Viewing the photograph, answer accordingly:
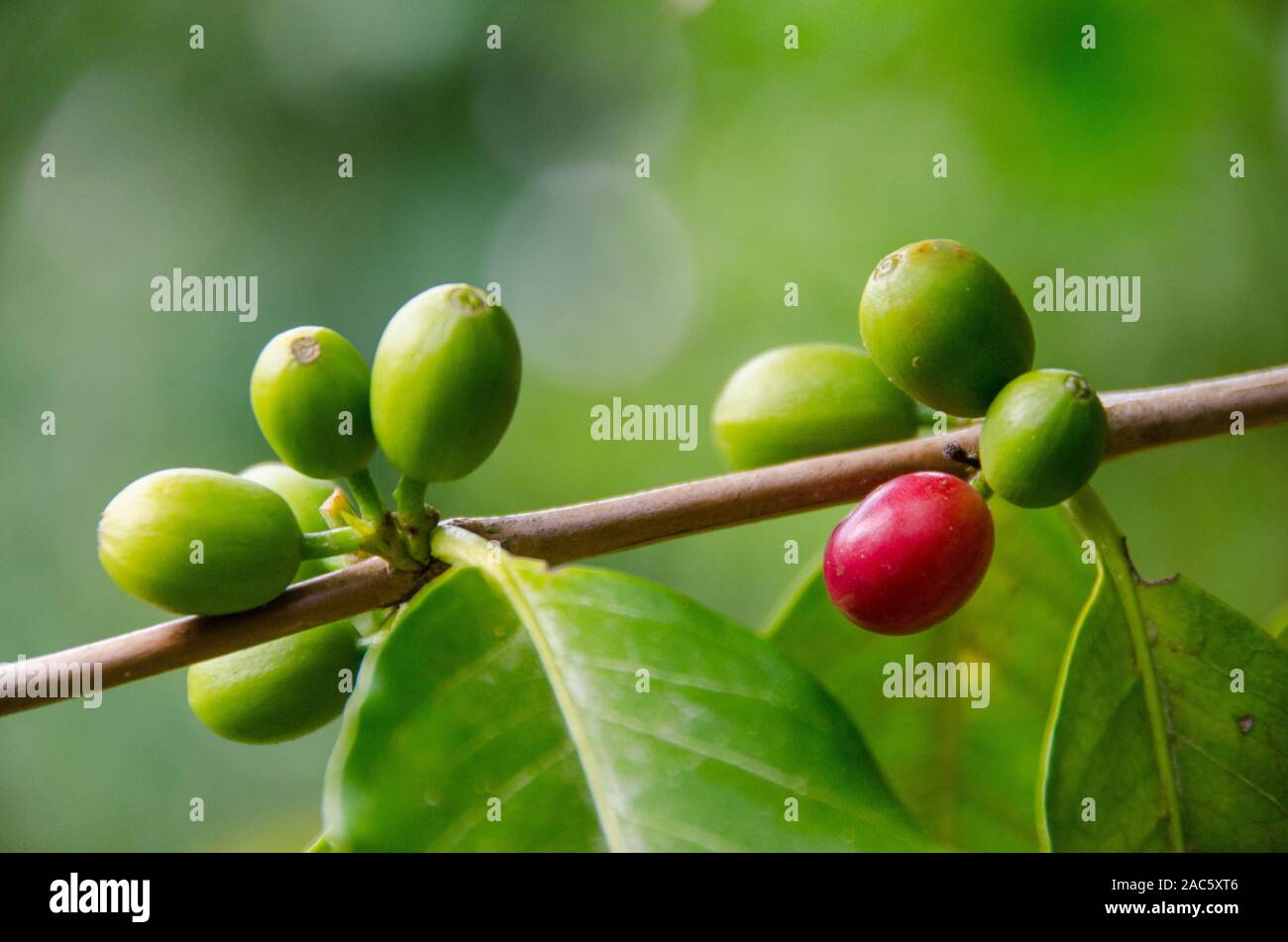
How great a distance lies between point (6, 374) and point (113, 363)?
621mm

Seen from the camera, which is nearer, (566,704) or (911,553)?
(566,704)

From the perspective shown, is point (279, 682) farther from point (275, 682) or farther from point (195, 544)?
point (195, 544)

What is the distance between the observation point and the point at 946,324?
1376 mm

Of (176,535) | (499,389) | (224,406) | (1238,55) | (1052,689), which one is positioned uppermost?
(1238,55)

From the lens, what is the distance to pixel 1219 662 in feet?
4.85

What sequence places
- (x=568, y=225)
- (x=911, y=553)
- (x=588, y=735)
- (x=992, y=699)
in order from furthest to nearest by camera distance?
(x=568, y=225), (x=992, y=699), (x=911, y=553), (x=588, y=735)

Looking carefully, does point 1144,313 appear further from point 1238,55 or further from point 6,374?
point 6,374

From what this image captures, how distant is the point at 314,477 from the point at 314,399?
0.14 meters

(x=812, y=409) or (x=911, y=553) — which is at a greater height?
(x=812, y=409)

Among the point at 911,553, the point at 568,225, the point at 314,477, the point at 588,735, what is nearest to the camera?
the point at 588,735

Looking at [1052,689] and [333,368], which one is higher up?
[333,368]

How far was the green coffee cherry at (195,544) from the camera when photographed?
1.26 metres

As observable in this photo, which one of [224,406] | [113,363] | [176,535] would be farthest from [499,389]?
[113,363]

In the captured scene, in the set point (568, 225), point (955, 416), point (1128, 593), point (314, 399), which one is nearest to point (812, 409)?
point (955, 416)
